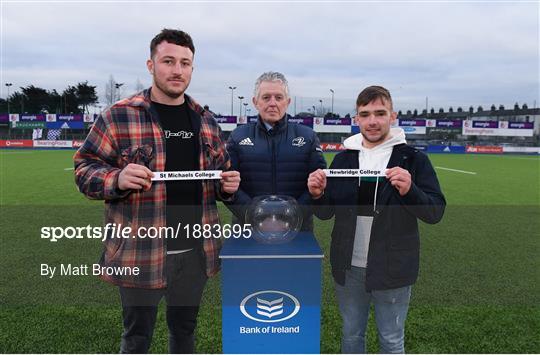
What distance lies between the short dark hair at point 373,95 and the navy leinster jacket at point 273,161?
60cm

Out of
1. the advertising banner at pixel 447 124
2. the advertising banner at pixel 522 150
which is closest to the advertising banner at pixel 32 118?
the advertising banner at pixel 447 124

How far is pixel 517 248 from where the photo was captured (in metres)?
5.54

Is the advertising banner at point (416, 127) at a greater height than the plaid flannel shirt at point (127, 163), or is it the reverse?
the advertising banner at point (416, 127)

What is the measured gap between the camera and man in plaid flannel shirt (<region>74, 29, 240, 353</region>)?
215 centimetres

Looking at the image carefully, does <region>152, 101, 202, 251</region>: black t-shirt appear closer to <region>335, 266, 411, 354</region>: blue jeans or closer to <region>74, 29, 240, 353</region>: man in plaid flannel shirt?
<region>74, 29, 240, 353</region>: man in plaid flannel shirt

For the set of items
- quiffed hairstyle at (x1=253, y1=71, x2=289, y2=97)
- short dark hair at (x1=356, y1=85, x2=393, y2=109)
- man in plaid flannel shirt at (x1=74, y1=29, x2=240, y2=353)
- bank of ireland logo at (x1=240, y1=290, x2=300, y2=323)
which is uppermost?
quiffed hairstyle at (x1=253, y1=71, x2=289, y2=97)

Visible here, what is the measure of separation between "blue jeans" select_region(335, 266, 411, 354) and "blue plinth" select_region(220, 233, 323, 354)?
1.46 ft

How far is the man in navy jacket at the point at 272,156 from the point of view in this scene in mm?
2527

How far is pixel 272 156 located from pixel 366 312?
1.09 m

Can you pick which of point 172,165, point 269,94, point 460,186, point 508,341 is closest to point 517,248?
point 508,341

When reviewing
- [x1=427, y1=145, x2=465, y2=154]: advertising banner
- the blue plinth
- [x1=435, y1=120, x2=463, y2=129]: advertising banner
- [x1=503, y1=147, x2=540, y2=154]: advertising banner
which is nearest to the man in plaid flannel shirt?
the blue plinth

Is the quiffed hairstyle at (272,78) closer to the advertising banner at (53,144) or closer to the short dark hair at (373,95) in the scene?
the short dark hair at (373,95)

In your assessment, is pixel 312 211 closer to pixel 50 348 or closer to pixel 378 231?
pixel 378 231

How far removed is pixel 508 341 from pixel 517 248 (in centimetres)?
298
